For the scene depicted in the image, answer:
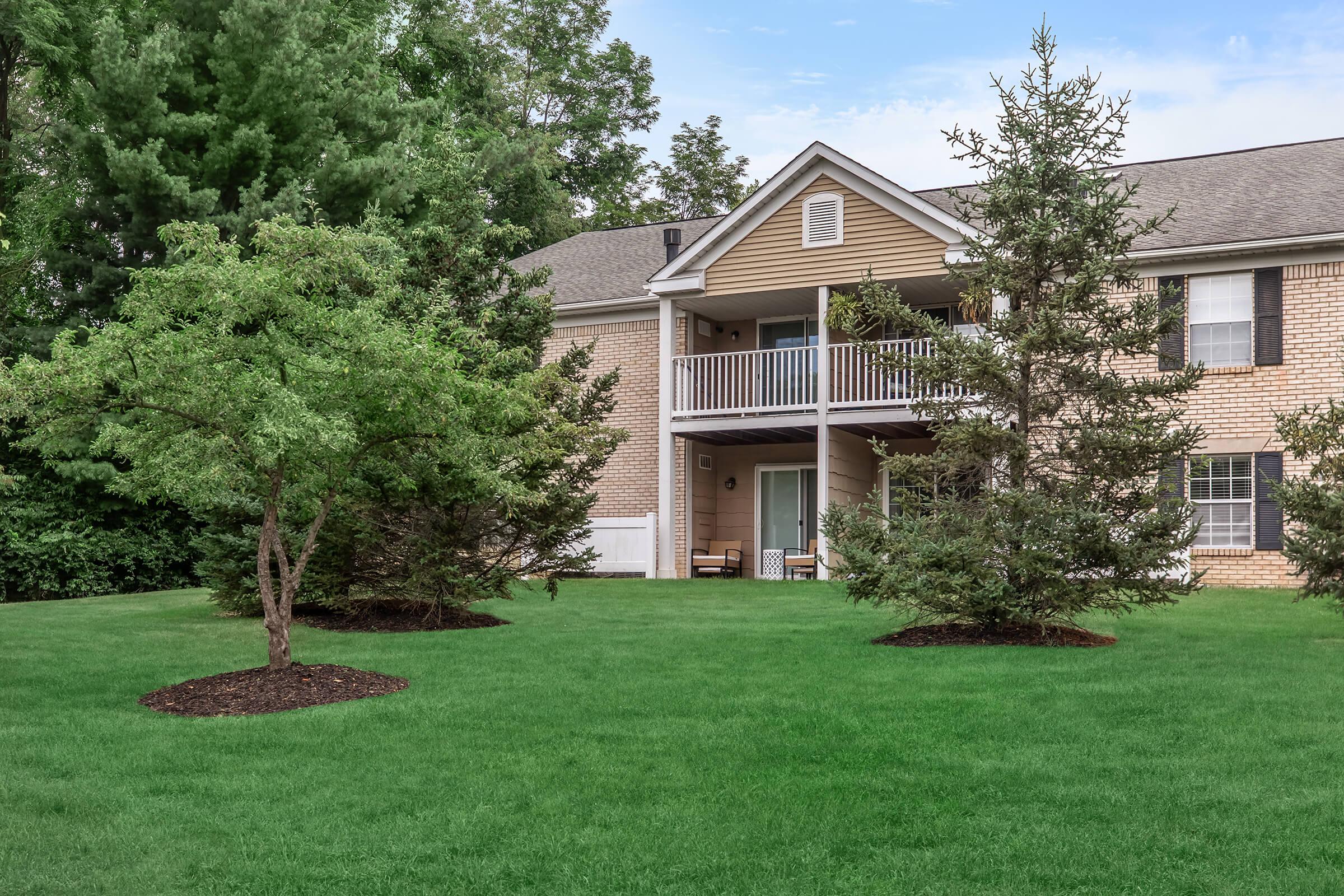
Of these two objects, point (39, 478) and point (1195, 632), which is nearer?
point (1195, 632)

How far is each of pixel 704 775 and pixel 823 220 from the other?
51.4 ft

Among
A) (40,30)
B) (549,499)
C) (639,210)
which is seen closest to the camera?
(549,499)

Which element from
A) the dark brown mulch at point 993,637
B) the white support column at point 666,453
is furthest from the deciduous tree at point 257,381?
the white support column at point 666,453

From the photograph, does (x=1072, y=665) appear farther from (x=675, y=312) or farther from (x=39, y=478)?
(x=39, y=478)

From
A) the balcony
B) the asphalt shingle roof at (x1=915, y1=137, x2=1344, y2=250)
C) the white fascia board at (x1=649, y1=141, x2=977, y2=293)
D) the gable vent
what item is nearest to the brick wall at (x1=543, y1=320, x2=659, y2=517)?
the balcony

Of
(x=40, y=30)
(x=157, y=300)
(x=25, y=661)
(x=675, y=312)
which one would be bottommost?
(x=25, y=661)

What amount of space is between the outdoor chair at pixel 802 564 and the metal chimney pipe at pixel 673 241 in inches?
233

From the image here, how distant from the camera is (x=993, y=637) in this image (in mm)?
12133

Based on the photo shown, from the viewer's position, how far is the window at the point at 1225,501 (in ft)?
61.9

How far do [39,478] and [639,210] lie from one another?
2517 cm

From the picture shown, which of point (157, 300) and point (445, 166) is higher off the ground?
point (445, 166)

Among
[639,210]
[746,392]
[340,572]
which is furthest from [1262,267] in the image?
[639,210]

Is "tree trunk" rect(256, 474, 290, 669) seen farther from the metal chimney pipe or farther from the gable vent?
the metal chimney pipe

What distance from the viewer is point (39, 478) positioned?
19.9m
